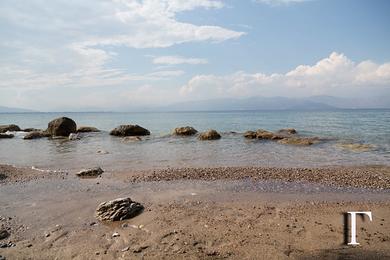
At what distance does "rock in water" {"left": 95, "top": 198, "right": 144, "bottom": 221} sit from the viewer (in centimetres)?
922

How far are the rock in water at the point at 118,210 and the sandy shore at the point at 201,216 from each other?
0.26 meters

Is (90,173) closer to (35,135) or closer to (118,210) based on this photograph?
(118,210)

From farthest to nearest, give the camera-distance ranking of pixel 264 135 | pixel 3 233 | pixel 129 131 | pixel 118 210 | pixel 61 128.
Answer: pixel 129 131
pixel 61 128
pixel 264 135
pixel 118 210
pixel 3 233

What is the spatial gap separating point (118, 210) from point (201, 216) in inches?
98.2

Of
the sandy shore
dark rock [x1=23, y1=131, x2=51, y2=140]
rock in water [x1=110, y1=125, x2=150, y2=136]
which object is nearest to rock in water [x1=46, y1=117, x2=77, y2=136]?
dark rock [x1=23, y1=131, x2=51, y2=140]

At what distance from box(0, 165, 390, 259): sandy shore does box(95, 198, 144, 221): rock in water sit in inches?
10.1

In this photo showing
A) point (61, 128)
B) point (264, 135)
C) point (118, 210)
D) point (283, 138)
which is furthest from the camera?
point (61, 128)

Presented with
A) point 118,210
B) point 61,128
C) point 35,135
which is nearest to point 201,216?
point 118,210

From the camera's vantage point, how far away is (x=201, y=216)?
30.8ft

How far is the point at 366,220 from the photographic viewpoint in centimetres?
882

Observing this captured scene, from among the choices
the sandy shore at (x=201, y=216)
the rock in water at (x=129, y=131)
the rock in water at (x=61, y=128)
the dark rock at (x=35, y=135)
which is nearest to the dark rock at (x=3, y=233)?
the sandy shore at (x=201, y=216)

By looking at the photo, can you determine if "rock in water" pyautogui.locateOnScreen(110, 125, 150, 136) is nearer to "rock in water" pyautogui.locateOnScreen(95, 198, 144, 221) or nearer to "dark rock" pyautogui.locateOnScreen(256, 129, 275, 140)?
"dark rock" pyautogui.locateOnScreen(256, 129, 275, 140)

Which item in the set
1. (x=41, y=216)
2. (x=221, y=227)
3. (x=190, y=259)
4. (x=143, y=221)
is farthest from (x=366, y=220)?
(x=41, y=216)

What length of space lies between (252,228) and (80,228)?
4.75 meters
